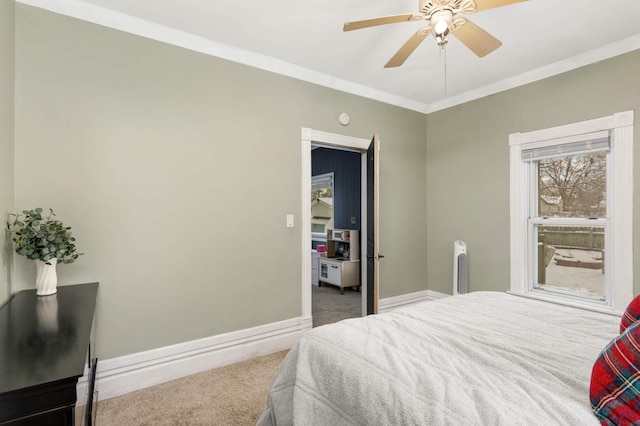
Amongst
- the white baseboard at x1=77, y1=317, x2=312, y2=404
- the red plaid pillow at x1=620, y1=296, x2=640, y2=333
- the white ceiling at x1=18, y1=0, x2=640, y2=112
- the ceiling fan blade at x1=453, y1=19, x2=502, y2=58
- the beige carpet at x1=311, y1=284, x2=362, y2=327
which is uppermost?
the white ceiling at x1=18, y1=0, x2=640, y2=112

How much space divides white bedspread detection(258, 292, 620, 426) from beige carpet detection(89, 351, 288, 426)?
76cm

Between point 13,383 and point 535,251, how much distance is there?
3918 mm

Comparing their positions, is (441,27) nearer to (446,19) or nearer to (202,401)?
(446,19)

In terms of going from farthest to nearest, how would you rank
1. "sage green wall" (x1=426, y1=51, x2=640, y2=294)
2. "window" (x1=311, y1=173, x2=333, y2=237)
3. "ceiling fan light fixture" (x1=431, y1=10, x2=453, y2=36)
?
"window" (x1=311, y1=173, x2=333, y2=237) < "sage green wall" (x1=426, y1=51, x2=640, y2=294) < "ceiling fan light fixture" (x1=431, y1=10, x2=453, y2=36)

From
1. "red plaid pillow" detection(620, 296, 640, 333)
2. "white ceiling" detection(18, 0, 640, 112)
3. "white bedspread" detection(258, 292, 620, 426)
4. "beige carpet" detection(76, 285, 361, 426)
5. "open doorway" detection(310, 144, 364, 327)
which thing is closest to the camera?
"white bedspread" detection(258, 292, 620, 426)

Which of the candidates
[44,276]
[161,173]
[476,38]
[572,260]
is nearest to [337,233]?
[572,260]

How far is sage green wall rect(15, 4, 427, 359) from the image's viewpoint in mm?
2127

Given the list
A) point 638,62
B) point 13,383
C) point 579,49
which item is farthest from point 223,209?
point 638,62

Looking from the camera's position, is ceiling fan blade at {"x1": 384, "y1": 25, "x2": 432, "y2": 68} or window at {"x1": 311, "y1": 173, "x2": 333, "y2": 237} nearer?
ceiling fan blade at {"x1": 384, "y1": 25, "x2": 432, "y2": 68}

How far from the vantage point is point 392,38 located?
262cm

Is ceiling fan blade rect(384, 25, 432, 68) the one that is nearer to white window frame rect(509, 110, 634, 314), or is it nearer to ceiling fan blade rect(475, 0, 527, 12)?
ceiling fan blade rect(475, 0, 527, 12)

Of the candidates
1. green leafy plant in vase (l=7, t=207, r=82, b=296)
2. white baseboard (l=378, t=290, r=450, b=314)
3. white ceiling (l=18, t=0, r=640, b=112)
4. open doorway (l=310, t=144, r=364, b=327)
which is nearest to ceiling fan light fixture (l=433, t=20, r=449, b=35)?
white ceiling (l=18, t=0, r=640, b=112)

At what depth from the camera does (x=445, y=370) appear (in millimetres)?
1139

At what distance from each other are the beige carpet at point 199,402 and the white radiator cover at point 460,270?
2255mm
